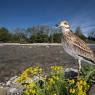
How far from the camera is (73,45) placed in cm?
879

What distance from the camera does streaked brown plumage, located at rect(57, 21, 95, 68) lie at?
8727 mm

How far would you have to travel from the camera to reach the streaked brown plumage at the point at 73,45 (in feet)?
28.6

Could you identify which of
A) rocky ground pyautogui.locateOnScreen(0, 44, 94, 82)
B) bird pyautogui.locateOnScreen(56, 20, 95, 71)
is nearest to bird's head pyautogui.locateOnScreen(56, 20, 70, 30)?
bird pyautogui.locateOnScreen(56, 20, 95, 71)

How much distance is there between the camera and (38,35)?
14050 centimetres

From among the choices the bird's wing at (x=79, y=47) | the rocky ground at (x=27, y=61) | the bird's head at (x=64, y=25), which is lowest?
the rocky ground at (x=27, y=61)

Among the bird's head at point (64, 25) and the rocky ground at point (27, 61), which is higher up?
the bird's head at point (64, 25)

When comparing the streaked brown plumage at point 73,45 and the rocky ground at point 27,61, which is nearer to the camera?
the streaked brown plumage at point 73,45

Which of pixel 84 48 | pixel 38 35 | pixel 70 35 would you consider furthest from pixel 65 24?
pixel 38 35

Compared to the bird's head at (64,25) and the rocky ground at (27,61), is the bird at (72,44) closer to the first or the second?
the bird's head at (64,25)

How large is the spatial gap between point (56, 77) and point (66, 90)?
0.61 metres

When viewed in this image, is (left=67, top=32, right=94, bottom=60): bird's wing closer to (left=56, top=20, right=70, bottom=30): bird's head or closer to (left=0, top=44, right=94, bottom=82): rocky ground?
(left=56, top=20, right=70, bottom=30): bird's head

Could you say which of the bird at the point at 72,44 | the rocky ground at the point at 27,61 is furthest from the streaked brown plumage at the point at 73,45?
the rocky ground at the point at 27,61

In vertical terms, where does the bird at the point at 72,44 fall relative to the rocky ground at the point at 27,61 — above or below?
above

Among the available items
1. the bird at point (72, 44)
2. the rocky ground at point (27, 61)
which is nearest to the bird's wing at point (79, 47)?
the bird at point (72, 44)
